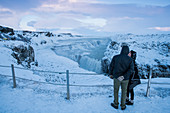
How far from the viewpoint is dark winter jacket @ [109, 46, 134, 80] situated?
10.9 ft

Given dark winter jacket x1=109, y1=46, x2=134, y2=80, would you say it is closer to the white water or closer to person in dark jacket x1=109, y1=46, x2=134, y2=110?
person in dark jacket x1=109, y1=46, x2=134, y2=110

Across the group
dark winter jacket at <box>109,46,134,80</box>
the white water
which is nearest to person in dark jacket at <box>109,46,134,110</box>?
dark winter jacket at <box>109,46,134,80</box>

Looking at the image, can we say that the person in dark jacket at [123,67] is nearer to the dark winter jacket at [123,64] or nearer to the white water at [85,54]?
the dark winter jacket at [123,64]

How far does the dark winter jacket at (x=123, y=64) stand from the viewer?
3.31 m

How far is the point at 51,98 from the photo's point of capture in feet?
15.4

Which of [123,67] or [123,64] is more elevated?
[123,64]

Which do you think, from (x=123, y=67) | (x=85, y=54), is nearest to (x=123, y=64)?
(x=123, y=67)

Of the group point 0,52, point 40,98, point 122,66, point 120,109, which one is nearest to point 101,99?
point 120,109

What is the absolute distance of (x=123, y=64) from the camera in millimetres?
3340

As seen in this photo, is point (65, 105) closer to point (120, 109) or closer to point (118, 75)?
point (120, 109)

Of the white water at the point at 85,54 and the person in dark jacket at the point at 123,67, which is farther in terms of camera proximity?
the white water at the point at 85,54

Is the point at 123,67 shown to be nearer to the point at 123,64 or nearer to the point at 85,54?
the point at 123,64

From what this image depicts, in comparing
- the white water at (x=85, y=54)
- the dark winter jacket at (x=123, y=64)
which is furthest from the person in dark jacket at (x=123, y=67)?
the white water at (x=85, y=54)

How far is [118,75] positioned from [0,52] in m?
13.0
